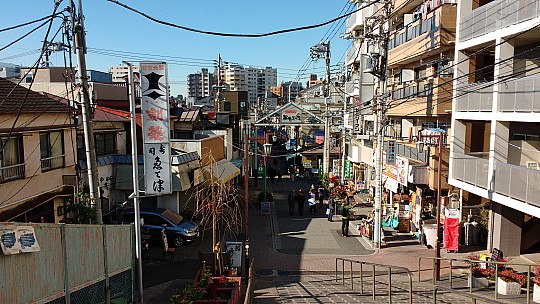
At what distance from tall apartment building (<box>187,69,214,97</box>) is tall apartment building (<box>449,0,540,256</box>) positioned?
13456cm

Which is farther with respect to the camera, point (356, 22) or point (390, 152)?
point (356, 22)

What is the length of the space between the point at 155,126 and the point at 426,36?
14.5 meters

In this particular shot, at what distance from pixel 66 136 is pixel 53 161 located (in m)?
1.26

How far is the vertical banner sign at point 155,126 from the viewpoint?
10070mm

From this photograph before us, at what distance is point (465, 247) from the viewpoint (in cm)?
1748

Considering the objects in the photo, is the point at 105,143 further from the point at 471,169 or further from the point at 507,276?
the point at 507,276

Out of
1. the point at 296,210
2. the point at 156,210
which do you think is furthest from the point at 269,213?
the point at 156,210

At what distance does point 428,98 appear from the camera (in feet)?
63.6

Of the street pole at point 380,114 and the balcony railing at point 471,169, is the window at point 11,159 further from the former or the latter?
the balcony railing at point 471,169

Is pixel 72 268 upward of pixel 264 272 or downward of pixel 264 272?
upward

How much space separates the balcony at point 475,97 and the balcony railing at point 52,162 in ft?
51.0

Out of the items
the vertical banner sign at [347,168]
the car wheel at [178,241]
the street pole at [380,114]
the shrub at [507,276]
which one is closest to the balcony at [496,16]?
the street pole at [380,114]

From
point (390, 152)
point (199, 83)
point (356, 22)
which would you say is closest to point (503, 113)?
point (390, 152)

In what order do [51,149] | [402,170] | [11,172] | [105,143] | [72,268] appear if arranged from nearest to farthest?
[72,268], [11,172], [51,149], [402,170], [105,143]
